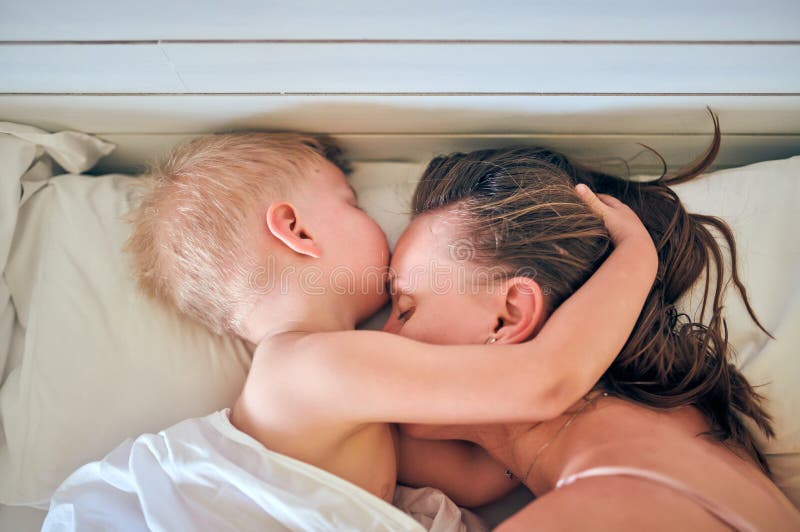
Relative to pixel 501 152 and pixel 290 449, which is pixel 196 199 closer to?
pixel 290 449

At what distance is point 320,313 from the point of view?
39.2 inches

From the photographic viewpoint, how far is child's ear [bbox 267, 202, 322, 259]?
0.97m

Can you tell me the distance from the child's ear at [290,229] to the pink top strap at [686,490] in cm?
55

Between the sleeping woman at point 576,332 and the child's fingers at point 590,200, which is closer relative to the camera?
the sleeping woman at point 576,332

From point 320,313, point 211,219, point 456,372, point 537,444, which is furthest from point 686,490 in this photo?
point 211,219

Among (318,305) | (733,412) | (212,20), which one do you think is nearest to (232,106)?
(212,20)

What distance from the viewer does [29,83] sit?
1092mm

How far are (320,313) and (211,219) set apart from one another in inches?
9.7

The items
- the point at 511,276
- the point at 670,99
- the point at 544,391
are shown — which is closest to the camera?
the point at 544,391

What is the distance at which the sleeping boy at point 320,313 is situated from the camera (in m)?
0.82

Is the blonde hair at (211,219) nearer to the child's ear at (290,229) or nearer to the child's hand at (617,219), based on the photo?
the child's ear at (290,229)

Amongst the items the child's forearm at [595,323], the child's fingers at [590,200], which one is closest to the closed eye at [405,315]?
the child's forearm at [595,323]

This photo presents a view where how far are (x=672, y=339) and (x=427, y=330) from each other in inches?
16.1

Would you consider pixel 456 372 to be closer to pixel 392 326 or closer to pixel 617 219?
pixel 392 326
